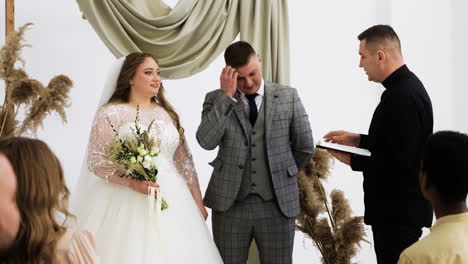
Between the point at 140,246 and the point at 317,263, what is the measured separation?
2.73 meters

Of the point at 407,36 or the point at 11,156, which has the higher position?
the point at 407,36

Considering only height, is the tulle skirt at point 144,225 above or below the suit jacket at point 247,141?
below

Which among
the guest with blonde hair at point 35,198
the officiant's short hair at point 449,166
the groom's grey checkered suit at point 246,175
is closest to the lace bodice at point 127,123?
the groom's grey checkered suit at point 246,175

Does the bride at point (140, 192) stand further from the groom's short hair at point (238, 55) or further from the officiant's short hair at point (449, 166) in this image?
the officiant's short hair at point (449, 166)

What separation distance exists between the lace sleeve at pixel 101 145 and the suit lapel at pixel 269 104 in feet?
2.99

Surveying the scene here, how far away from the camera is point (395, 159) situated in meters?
3.06

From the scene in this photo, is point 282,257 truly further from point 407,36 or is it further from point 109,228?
point 407,36

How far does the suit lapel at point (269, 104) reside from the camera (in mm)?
3547

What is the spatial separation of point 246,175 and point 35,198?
210 centimetres

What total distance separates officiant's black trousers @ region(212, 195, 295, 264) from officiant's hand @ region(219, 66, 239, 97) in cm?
66

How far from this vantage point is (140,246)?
3.26 metres

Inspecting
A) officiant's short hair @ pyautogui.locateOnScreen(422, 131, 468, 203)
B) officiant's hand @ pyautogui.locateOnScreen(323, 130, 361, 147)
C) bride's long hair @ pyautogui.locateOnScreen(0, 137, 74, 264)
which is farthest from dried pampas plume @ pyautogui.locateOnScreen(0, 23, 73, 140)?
officiant's short hair @ pyautogui.locateOnScreen(422, 131, 468, 203)

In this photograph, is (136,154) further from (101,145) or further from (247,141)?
(247,141)

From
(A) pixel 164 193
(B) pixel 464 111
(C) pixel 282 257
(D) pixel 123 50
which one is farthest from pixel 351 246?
(B) pixel 464 111
